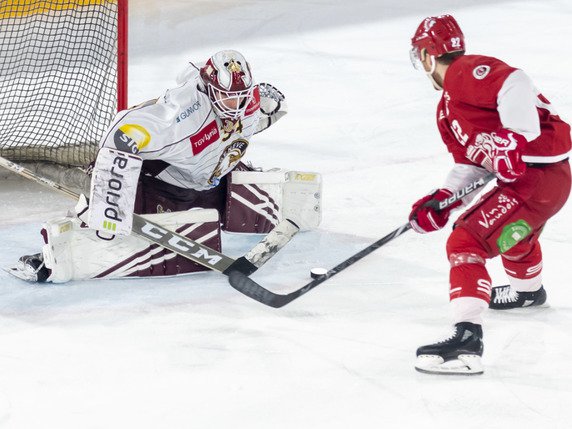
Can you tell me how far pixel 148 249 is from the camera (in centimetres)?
318

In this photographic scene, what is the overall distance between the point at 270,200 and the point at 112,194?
0.69 m

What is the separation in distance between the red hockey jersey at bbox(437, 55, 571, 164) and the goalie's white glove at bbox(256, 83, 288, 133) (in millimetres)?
988

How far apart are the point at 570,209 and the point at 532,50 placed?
2022mm

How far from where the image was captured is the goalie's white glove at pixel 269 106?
3629mm

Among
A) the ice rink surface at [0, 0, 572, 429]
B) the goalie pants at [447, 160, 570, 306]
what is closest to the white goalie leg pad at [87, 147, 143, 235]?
the ice rink surface at [0, 0, 572, 429]

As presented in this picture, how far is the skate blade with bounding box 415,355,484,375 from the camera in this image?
253 cm

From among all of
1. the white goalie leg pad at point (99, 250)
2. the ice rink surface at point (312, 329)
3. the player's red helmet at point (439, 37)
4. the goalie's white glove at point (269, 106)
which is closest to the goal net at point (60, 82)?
Result: the ice rink surface at point (312, 329)

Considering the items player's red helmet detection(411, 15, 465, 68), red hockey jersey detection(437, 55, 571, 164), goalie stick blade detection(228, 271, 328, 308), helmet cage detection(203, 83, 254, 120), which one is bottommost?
goalie stick blade detection(228, 271, 328, 308)

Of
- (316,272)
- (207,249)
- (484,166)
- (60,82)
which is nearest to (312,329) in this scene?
(316,272)

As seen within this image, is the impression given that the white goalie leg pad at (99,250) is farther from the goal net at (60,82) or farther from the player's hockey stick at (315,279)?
the goal net at (60,82)

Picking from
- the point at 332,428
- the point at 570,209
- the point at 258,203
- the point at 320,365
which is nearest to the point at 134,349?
the point at 320,365

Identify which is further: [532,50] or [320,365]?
[532,50]

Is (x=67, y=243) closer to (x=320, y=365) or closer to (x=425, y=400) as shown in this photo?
(x=320, y=365)

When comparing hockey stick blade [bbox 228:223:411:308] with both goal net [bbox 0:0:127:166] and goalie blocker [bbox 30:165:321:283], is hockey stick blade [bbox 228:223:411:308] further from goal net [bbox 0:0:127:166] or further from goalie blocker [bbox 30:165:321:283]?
goal net [bbox 0:0:127:166]
